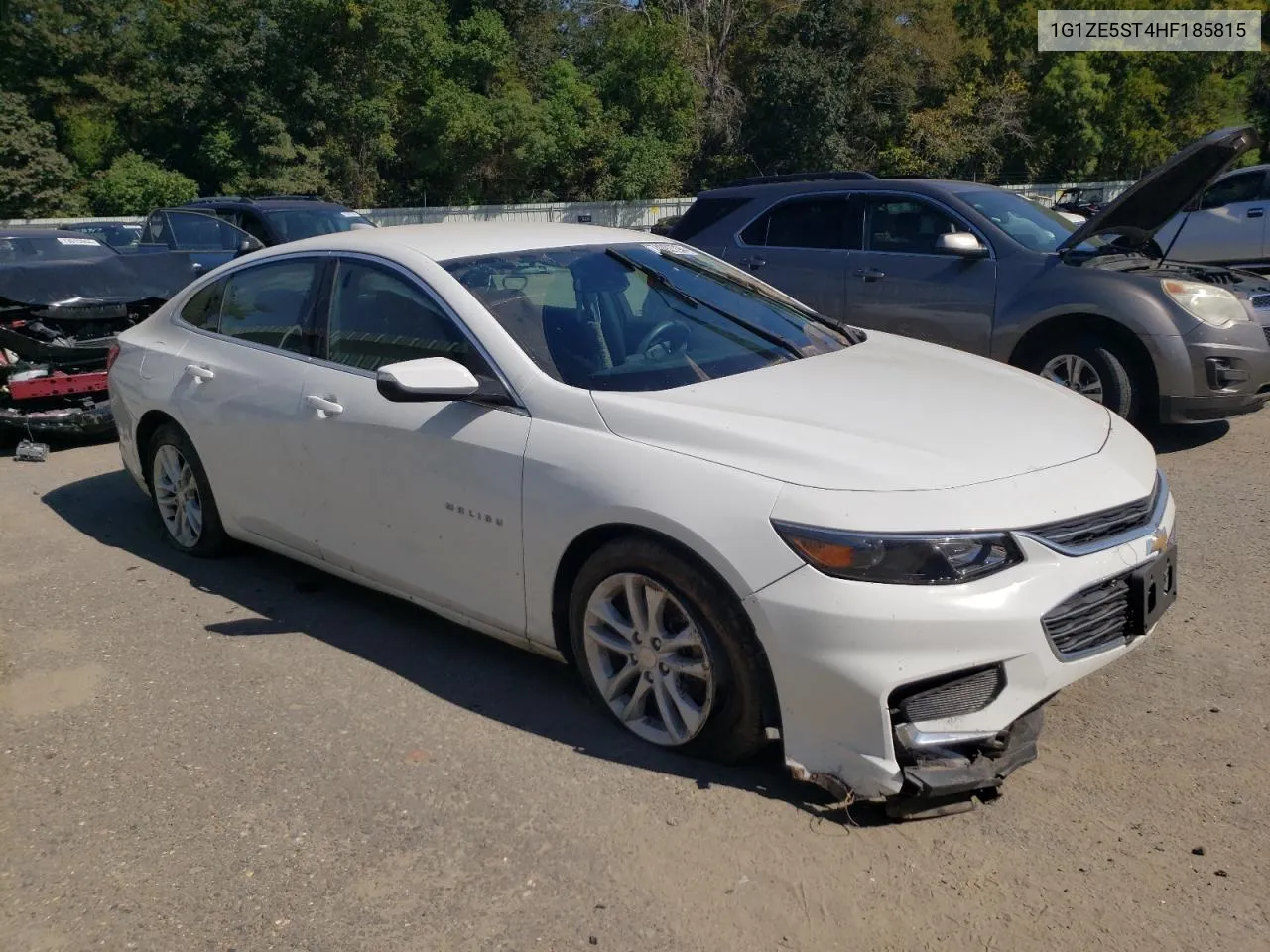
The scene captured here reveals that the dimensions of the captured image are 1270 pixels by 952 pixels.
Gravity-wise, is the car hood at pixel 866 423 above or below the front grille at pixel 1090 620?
above

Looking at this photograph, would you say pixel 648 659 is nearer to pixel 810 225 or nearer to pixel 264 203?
pixel 810 225

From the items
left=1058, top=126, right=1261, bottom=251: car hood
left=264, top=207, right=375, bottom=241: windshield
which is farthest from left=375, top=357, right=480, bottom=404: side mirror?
left=264, top=207, right=375, bottom=241: windshield

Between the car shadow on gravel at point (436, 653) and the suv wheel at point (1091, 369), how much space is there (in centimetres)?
420

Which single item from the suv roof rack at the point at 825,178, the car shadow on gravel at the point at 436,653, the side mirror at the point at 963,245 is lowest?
the car shadow on gravel at the point at 436,653

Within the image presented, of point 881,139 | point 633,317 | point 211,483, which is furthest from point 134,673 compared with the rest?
point 881,139

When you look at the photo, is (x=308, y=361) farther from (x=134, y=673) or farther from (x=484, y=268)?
(x=134, y=673)

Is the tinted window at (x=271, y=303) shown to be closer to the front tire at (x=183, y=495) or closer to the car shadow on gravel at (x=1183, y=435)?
the front tire at (x=183, y=495)

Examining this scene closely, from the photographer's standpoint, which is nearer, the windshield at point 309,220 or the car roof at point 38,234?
the car roof at point 38,234

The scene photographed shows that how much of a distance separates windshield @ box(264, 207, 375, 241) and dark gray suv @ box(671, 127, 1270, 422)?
5883 mm

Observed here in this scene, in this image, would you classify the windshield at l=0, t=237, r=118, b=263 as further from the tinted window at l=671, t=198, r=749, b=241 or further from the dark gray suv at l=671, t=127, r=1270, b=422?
the dark gray suv at l=671, t=127, r=1270, b=422

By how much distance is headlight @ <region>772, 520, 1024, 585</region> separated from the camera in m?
3.08

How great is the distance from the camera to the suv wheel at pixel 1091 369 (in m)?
7.08

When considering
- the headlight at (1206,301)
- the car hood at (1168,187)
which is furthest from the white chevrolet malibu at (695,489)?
the car hood at (1168,187)

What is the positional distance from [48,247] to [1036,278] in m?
8.35
